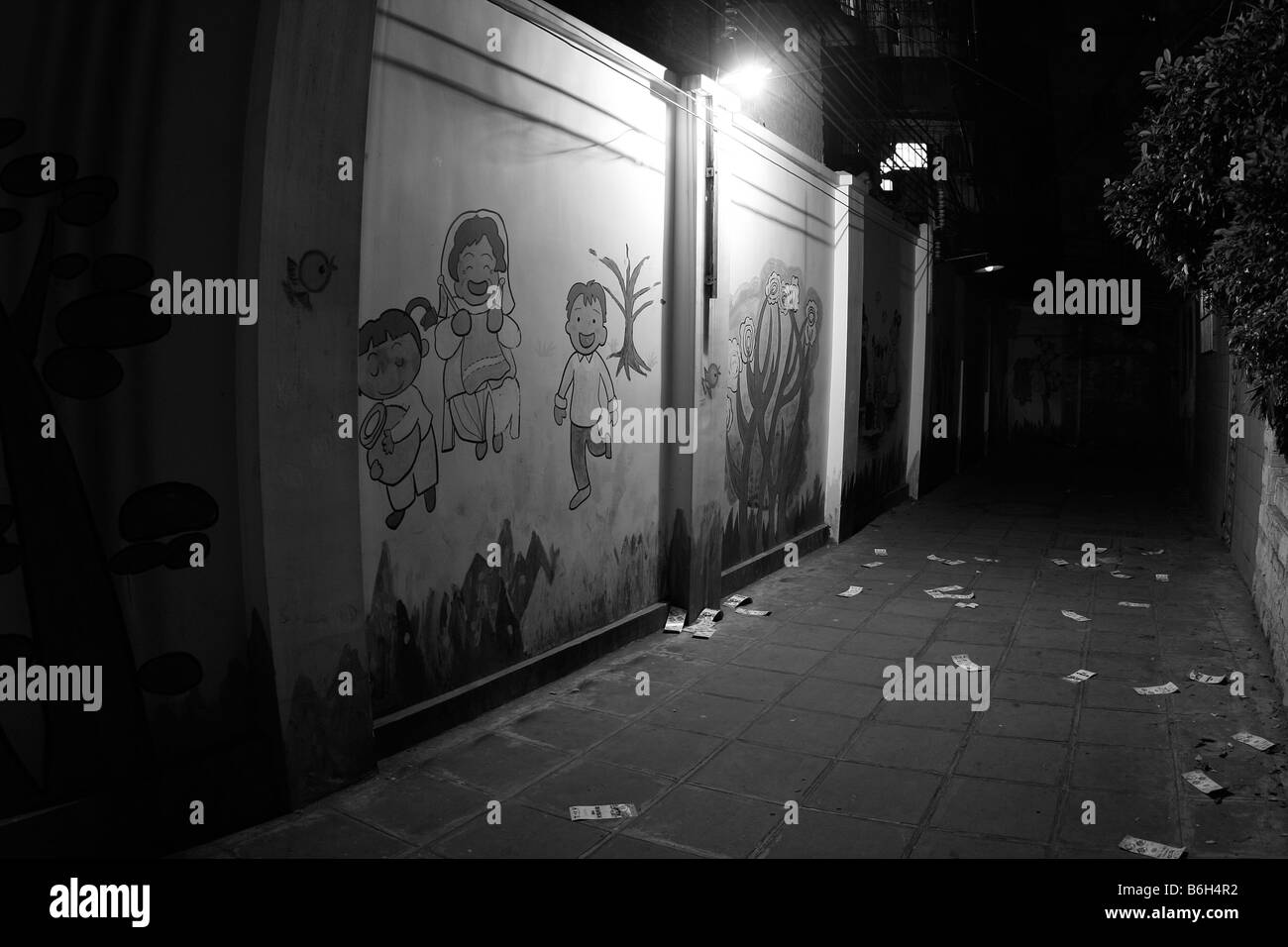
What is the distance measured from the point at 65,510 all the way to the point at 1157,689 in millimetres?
5867

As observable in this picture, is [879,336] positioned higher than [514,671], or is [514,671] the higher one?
[879,336]

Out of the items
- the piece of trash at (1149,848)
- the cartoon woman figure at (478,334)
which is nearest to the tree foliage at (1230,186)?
the piece of trash at (1149,848)

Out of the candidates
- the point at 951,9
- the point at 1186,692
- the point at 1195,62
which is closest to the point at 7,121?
the point at 1195,62

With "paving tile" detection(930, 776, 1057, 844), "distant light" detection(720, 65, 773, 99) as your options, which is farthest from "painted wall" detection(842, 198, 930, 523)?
"paving tile" detection(930, 776, 1057, 844)

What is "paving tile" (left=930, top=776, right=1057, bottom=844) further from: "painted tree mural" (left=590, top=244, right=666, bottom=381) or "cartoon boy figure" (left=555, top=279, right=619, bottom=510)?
"painted tree mural" (left=590, top=244, right=666, bottom=381)

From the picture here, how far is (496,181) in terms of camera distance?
5.00m

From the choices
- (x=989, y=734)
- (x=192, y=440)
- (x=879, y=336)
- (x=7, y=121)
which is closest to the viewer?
(x=7, y=121)

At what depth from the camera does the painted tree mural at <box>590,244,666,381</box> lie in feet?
20.4

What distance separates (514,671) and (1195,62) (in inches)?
201

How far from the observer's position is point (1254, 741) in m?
4.66

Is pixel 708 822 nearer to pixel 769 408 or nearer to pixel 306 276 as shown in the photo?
pixel 306 276

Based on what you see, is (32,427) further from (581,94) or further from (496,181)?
(581,94)

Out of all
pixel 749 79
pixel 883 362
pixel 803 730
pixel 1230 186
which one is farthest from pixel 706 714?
pixel 883 362

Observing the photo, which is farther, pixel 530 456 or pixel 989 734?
pixel 530 456
